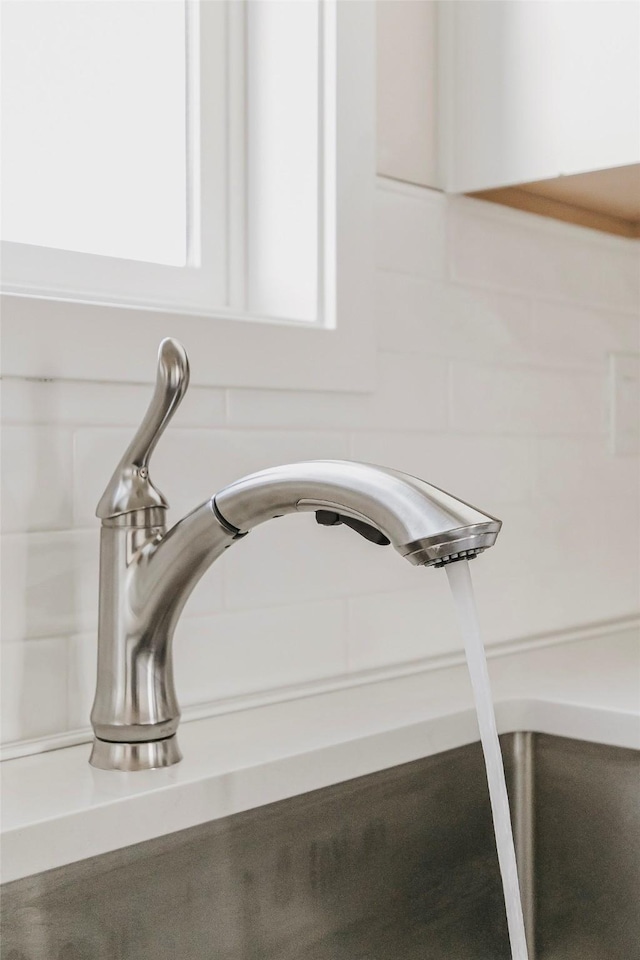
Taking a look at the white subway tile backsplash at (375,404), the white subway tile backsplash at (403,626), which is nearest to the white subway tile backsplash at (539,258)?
the white subway tile backsplash at (375,404)

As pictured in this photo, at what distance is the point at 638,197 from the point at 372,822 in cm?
82

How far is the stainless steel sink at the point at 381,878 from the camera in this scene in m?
0.65

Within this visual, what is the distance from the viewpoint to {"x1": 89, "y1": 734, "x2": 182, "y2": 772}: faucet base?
74 centimetres

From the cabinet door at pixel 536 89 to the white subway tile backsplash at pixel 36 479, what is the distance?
0.57 metres

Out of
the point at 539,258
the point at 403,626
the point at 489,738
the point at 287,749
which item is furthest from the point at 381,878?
the point at 539,258

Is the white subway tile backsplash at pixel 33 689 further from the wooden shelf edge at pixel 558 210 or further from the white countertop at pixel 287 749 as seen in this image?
the wooden shelf edge at pixel 558 210

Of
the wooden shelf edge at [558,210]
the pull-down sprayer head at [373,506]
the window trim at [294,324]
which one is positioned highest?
the wooden shelf edge at [558,210]

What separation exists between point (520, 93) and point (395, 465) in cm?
41

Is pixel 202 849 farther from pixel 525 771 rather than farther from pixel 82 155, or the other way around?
pixel 82 155

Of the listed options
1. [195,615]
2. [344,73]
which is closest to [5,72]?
[344,73]

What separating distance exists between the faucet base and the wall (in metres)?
0.08

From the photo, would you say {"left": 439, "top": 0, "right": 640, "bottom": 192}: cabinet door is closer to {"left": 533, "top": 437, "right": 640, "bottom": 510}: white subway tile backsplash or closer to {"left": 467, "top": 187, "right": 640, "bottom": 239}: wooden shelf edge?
{"left": 467, "top": 187, "right": 640, "bottom": 239}: wooden shelf edge

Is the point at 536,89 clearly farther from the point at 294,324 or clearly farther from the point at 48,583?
the point at 48,583

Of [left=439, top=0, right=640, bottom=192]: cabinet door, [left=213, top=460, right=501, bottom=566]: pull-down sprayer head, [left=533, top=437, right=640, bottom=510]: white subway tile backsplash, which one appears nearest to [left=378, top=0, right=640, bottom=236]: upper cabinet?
[left=439, top=0, right=640, bottom=192]: cabinet door
